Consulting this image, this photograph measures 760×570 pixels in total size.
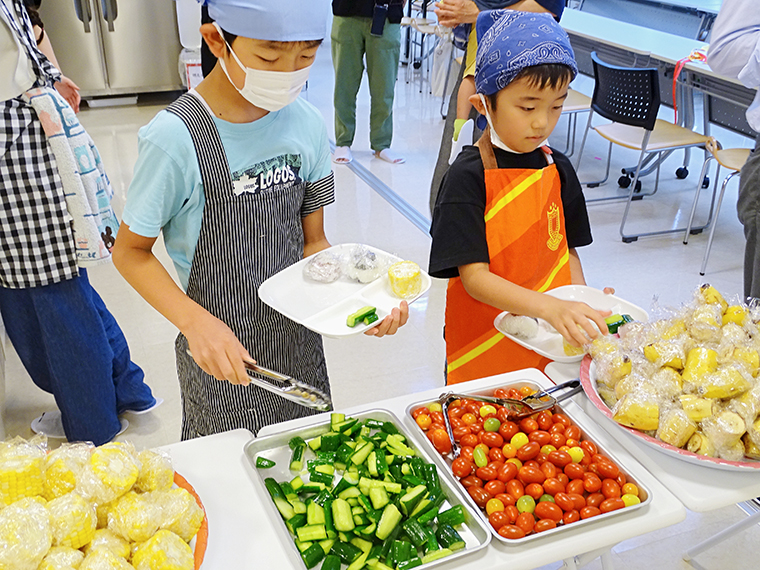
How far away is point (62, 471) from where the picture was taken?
96 cm

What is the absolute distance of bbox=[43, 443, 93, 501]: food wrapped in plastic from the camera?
955mm

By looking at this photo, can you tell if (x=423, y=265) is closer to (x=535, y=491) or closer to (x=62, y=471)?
(x=535, y=491)

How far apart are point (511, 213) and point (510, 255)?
0.32 ft

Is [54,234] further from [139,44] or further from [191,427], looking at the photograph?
[139,44]

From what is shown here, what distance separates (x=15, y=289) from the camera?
2.10 metres

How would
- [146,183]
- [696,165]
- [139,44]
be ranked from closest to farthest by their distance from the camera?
[146,183], [696,165], [139,44]

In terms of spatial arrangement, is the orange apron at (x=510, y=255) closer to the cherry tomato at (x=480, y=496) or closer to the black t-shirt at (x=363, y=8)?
the cherry tomato at (x=480, y=496)

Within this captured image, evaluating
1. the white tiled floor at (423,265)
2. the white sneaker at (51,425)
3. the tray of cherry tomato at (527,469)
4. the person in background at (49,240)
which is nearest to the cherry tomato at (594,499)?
the tray of cherry tomato at (527,469)

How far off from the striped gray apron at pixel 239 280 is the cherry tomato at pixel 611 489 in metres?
0.74

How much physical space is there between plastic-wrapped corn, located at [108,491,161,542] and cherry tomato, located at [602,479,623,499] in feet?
2.22

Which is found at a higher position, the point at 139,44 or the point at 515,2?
the point at 515,2

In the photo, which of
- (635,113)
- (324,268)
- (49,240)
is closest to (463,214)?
(324,268)

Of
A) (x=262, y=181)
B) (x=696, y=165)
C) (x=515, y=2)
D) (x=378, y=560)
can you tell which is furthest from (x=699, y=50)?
(x=378, y=560)

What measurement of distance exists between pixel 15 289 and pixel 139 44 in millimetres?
4848
